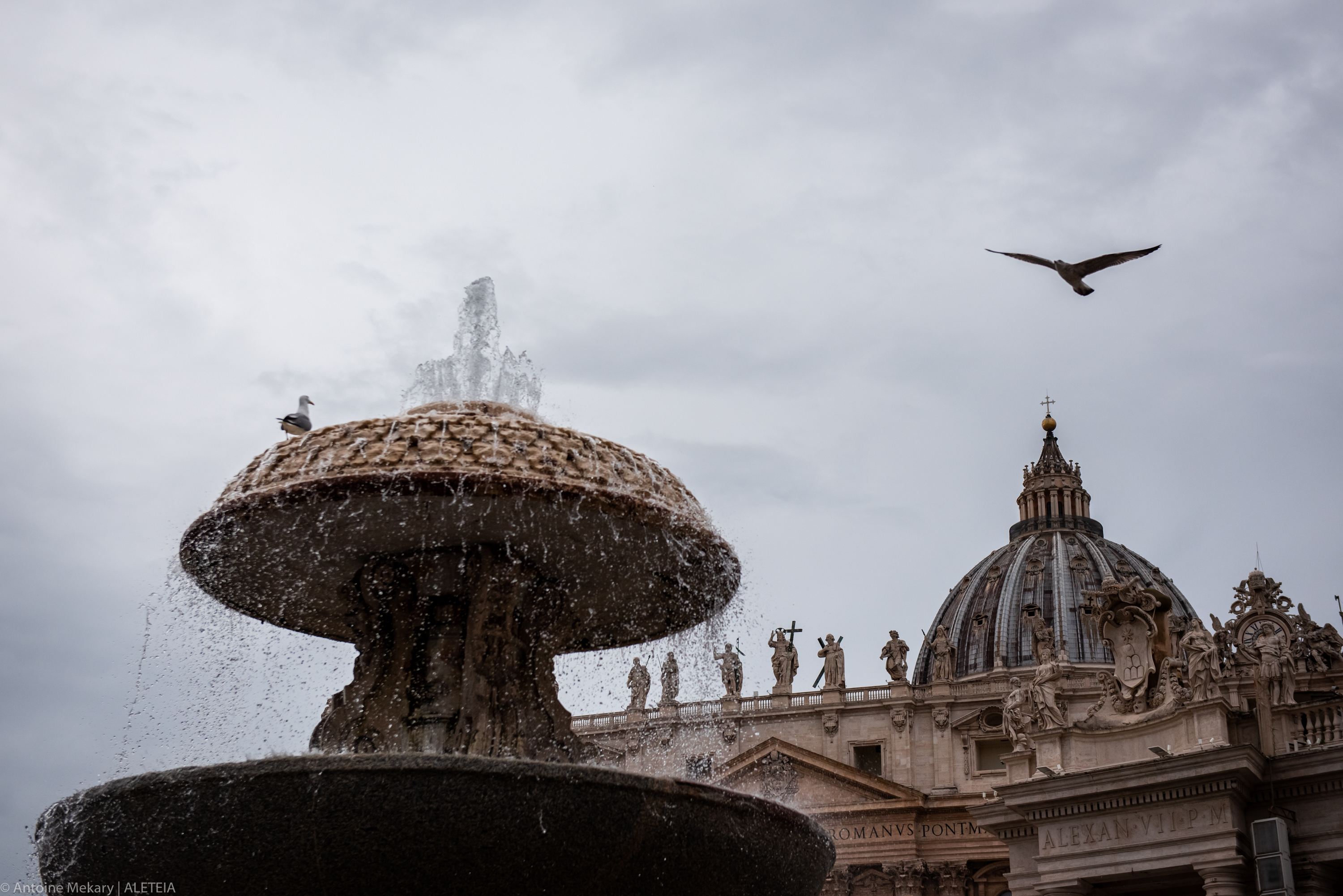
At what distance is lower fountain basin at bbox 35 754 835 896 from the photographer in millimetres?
6023

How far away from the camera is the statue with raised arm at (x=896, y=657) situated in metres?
48.1

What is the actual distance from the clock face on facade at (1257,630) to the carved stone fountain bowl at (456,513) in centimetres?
1337

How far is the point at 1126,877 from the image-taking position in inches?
674

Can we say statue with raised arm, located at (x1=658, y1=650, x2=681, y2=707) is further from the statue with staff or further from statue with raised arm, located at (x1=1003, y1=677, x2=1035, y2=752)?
the statue with staff

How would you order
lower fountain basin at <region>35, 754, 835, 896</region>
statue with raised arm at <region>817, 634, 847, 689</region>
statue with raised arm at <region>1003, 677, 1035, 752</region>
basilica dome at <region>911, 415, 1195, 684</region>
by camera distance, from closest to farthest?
lower fountain basin at <region>35, 754, 835, 896</region> → statue with raised arm at <region>1003, 677, 1035, 752</region> → statue with raised arm at <region>817, 634, 847, 689</region> → basilica dome at <region>911, 415, 1195, 684</region>

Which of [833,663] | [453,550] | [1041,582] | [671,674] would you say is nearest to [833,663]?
[833,663]

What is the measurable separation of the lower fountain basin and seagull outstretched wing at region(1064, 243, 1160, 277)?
677cm

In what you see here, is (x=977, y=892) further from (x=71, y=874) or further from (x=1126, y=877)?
(x=71, y=874)

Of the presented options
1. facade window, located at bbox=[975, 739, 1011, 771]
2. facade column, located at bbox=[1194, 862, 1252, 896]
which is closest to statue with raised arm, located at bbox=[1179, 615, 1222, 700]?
facade column, located at bbox=[1194, 862, 1252, 896]

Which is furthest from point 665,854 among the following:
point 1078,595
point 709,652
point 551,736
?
point 1078,595

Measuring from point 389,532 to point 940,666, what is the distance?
142 ft

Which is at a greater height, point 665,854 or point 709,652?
point 709,652

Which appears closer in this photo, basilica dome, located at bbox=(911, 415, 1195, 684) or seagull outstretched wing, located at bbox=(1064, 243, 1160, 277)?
seagull outstretched wing, located at bbox=(1064, 243, 1160, 277)

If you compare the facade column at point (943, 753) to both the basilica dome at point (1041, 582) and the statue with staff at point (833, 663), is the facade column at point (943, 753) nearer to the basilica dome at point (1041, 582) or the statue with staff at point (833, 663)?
the statue with staff at point (833, 663)
